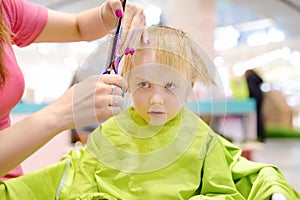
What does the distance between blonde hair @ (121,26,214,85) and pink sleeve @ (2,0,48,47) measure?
15.8 inches

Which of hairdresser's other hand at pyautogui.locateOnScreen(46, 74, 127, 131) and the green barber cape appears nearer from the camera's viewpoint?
hairdresser's other hand at pyautogui.locateOnScreen(46, 74, 127, 131)

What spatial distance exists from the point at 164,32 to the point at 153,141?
0.65 ft

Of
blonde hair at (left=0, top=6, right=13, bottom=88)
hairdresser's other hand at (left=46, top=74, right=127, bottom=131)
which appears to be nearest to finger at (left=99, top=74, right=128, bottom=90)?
hairdresser's other hand at (left=46, top=74, right=127, bottom=131)

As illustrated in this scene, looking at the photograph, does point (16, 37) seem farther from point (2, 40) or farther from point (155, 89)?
point (155, 89)

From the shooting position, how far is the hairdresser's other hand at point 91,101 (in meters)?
0.67

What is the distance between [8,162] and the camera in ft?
2.25

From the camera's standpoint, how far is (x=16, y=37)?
1.01 metres

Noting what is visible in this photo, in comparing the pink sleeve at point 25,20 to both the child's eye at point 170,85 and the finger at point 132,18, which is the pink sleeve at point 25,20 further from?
the child's eye at point 170,85

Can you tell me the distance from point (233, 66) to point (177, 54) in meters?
8.63

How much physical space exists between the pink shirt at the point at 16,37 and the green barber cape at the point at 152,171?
154 millimetres

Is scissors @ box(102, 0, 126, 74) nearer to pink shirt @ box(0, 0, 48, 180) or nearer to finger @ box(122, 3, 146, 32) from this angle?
finger @ box(122, 3, 146, 32)

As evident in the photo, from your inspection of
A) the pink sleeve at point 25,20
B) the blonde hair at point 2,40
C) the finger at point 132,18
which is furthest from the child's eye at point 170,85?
the pink sleeve at point 25,20

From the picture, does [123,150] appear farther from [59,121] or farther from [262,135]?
[262,135]

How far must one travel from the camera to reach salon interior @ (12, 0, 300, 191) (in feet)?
5.22
